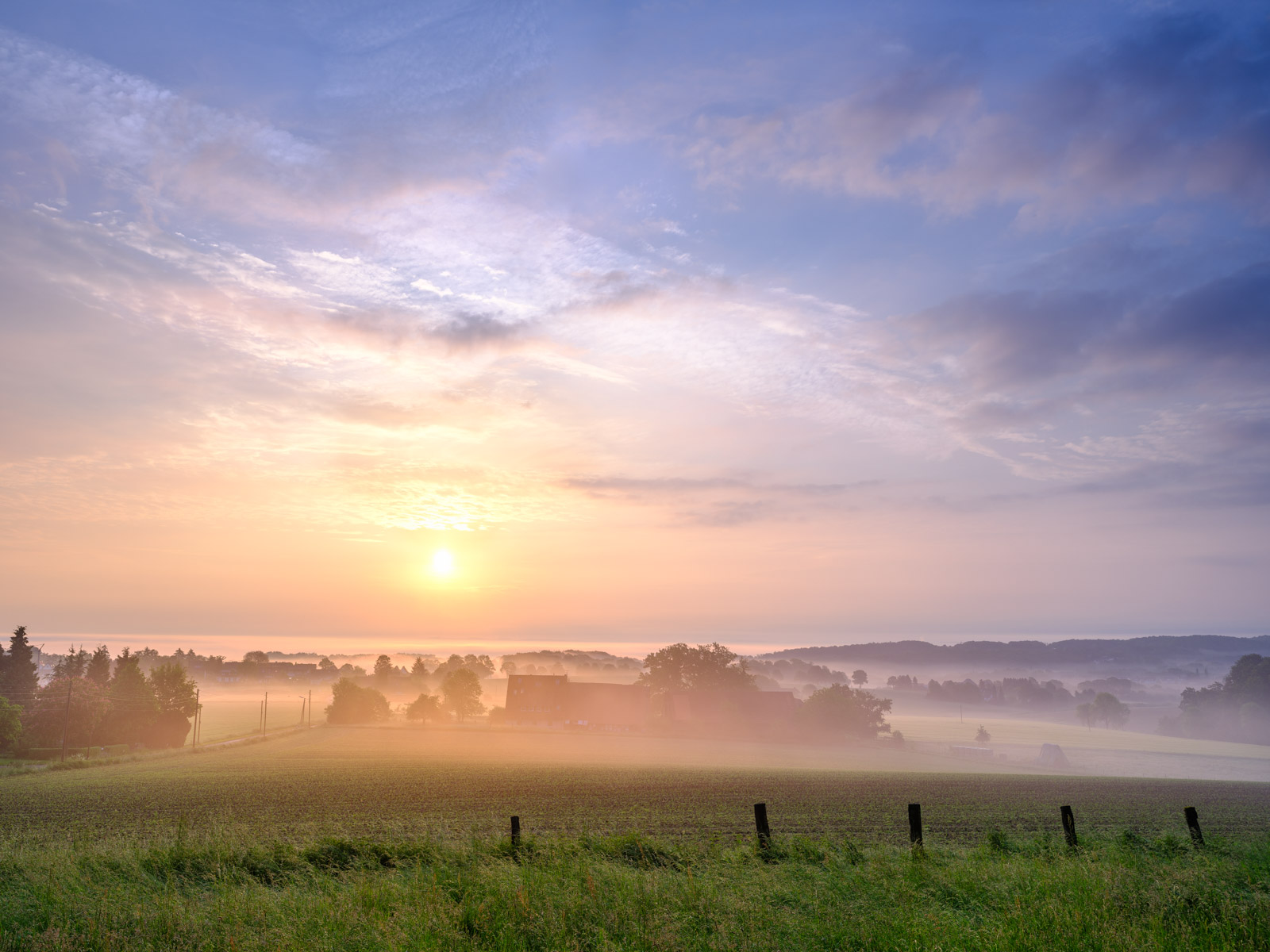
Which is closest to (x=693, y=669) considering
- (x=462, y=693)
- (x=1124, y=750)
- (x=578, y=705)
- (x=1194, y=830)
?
(x=578, y=705)

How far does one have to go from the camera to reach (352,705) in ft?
457

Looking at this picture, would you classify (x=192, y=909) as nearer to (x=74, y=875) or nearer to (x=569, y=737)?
(x=74, y=875)

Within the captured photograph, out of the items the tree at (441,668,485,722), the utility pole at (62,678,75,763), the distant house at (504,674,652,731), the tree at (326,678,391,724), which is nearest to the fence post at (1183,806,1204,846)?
the utility pole at (62,678,75,763)

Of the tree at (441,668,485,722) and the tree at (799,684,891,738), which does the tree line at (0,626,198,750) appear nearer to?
the tree at (441,668,485,722)

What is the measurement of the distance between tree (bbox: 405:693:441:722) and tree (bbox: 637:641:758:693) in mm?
39254

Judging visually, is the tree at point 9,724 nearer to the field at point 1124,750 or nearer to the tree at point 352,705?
the tree at point 352,705

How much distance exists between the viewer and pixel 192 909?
10234 mm

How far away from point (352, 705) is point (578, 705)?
42.4 metres

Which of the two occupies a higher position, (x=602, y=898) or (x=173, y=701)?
(x=602, y=898)

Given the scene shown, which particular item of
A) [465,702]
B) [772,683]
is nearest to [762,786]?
[465,702]

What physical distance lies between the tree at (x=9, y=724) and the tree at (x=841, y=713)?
96532 millimetres

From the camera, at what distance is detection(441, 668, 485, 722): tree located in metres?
145

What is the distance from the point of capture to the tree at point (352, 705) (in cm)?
13800

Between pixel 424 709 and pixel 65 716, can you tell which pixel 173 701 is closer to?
pixel 65 716
